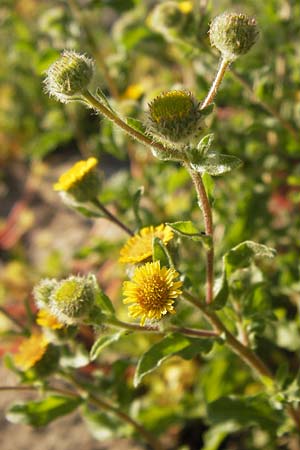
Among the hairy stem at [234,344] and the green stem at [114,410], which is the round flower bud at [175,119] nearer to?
the hairy stem at [234,344]

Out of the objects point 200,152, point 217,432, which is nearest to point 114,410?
point 217,432

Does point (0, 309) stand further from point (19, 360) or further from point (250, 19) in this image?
point (250, 19)

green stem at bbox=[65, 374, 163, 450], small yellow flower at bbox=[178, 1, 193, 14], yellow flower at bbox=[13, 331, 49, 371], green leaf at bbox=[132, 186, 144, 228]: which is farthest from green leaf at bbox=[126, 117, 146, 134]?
small yellow flower at bbox=[178, 1, 193, 14]

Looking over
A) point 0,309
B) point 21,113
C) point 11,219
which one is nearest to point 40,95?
point 21,113

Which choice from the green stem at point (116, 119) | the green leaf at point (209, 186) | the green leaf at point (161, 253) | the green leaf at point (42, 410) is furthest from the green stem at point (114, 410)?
the green stem at point (116, 119)

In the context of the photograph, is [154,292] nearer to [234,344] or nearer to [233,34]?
[234,344]
